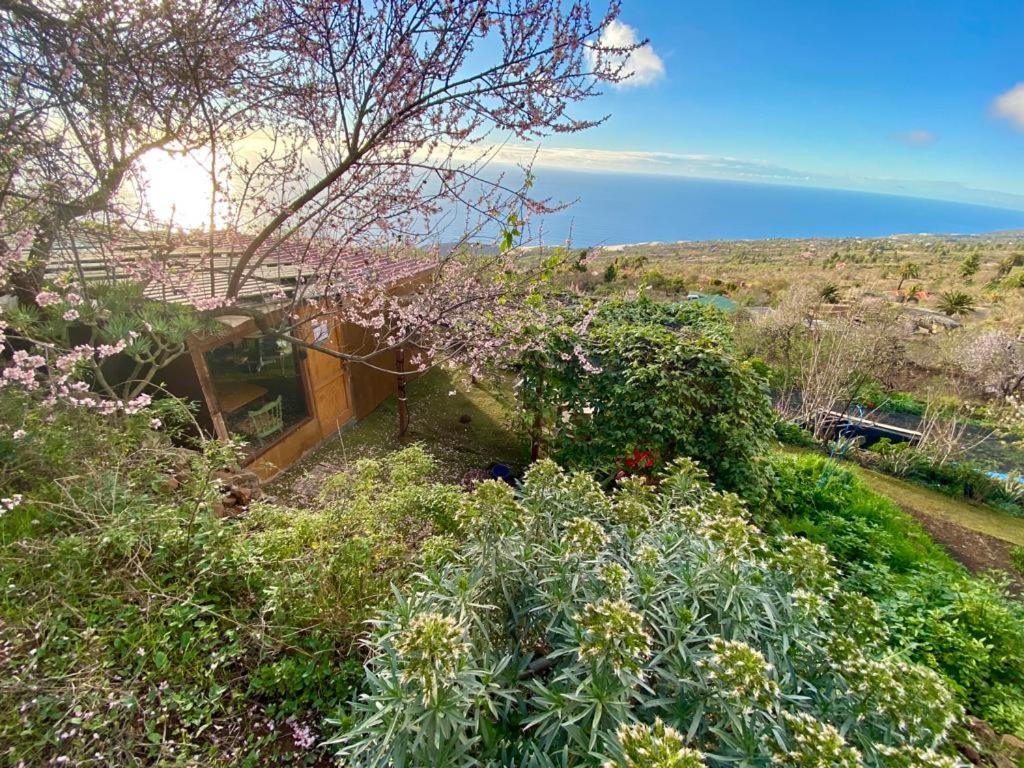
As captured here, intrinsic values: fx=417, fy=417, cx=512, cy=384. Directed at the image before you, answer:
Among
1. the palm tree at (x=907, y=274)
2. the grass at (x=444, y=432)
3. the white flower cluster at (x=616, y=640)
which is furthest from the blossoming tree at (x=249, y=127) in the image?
the palm tree at (x=907, y=274)

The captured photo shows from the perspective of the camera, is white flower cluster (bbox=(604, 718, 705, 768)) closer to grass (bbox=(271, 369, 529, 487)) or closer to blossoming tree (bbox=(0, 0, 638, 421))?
blossoming tree (bbox=(0, 0, 638, 421))

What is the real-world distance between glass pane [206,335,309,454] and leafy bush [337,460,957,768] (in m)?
5.16

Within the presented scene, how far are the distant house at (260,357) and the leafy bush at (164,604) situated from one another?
119cm

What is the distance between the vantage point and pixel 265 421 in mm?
6555

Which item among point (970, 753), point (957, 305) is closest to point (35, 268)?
point (970, 753)

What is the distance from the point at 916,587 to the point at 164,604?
5.85 meters

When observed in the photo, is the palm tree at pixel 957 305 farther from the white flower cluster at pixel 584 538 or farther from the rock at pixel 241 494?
the rock at pixel 241 494

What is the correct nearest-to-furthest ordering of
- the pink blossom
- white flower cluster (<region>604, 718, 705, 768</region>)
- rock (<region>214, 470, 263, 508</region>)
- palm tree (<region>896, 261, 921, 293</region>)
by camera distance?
white flower cluster (<region>604, 718, 705, 768</region>), the pink blossom, rock (<region>214, 470, 263, 508</region>), palm tree (<region>896, 261, 921, 293</region>)

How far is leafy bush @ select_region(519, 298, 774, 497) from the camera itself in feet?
15.5

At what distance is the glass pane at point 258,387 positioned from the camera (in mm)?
5941

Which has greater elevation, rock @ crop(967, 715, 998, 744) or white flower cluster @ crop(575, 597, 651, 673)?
white flower cluster @ crop(575, 597, 651, 673)

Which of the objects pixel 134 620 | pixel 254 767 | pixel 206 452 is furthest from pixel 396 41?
pixel 254 767

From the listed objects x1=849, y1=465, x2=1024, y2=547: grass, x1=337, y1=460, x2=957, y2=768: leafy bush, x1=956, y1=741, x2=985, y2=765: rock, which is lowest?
x1=849, y1=465, x2=1024, y2=547: grass

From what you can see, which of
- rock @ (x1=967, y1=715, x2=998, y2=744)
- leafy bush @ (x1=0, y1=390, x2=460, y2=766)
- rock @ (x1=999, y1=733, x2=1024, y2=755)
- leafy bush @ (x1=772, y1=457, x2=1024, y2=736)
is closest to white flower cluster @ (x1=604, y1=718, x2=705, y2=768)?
leafy bush @ (x1=0, y1=390, x2=460, y2=766)
